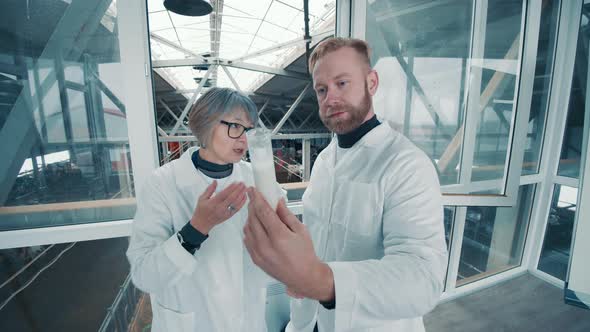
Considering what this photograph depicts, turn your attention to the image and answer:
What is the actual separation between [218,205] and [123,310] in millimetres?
2801

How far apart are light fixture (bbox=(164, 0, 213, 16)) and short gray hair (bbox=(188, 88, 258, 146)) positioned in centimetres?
121

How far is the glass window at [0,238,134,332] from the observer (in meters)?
2.79

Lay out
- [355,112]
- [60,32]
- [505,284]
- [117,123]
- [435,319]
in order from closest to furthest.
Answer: [355,112] < [60,32] < [117,123] < [435,319] < [505,284]

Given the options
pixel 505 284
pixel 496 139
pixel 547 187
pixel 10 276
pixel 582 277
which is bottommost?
pixel 505 284

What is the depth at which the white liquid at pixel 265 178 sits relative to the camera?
0.54m

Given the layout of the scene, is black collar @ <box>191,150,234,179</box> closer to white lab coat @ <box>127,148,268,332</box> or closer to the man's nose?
white lab coat @ <box>127,148,268,332</box>

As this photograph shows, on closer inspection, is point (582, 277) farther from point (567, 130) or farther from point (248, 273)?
point (248, 273)

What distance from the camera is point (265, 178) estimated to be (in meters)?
0.56

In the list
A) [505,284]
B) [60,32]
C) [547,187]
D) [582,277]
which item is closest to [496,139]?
[582,277]

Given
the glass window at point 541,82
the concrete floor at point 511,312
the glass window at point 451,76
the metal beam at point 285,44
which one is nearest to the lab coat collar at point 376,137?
the glass window at point 451,76

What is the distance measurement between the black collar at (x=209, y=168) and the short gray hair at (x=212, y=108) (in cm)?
8

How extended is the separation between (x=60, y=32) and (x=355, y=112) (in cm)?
163

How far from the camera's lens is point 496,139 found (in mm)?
1976

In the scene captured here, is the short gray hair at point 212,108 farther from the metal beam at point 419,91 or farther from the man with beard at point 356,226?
the metal beam at point 419,91
